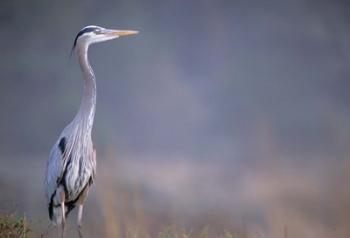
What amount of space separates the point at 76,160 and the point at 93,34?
40.0 inches

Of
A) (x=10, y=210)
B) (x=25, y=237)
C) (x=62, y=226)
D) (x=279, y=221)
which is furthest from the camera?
(x=62, y=226)

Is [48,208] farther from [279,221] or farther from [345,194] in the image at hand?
[345,194]

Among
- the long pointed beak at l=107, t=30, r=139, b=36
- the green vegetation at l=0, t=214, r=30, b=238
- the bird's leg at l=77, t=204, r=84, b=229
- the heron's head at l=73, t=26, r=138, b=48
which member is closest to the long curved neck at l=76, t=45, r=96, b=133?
the heron's head at l=73, t=26, r=138, b=48

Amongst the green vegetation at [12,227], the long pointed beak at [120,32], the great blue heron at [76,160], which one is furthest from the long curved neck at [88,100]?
the green vegetation at [12,227]

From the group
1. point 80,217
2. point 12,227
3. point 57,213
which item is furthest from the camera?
point 57,213

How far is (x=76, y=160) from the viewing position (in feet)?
14.0

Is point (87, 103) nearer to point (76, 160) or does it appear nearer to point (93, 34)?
point (76, 160)

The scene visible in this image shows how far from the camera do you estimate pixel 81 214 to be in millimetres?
4273

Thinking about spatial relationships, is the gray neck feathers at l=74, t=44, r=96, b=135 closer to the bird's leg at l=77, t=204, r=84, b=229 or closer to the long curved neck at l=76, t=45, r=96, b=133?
the long curved neck at l=76, t=45, r=96, b=133

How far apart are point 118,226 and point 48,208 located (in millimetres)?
1430

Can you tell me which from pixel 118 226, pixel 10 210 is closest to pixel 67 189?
pixel 10 210

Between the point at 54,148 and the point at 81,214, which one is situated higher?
the point at 54,148

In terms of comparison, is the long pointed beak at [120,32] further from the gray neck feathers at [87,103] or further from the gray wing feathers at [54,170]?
the gray wing feathers at [54,170]

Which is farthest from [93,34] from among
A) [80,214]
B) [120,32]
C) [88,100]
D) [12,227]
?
[12,227]
